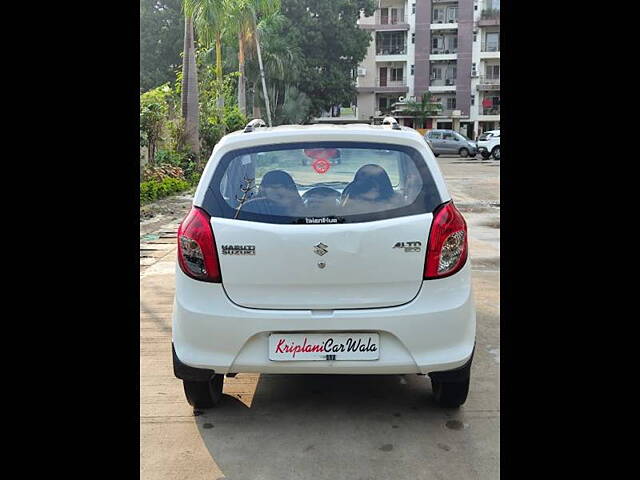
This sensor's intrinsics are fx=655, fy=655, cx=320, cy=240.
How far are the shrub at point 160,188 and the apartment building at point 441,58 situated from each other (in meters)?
40.3

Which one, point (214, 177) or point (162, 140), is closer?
point (214, 177)

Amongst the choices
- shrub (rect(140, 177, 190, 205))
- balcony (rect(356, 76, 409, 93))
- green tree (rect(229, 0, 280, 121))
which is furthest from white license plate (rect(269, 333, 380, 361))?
balcony (rect(356, 76, 409, 93))

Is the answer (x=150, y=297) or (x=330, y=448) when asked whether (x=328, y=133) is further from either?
(x=150, y=297)

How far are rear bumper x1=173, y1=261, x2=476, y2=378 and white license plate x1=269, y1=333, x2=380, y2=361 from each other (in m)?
0.03

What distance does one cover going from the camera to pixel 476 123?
187 feet

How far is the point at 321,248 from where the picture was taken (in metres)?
3.25

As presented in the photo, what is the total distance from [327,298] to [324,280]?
0.09 m

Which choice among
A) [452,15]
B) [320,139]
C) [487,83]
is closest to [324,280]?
[320,139]

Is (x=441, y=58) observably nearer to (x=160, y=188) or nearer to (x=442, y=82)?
(x=442, y=82)

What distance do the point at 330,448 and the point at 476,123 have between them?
5661 centimetres

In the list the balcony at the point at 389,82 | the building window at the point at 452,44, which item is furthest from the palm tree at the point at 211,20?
the building window at the point at 452,44

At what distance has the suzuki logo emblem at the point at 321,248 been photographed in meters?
3.24
